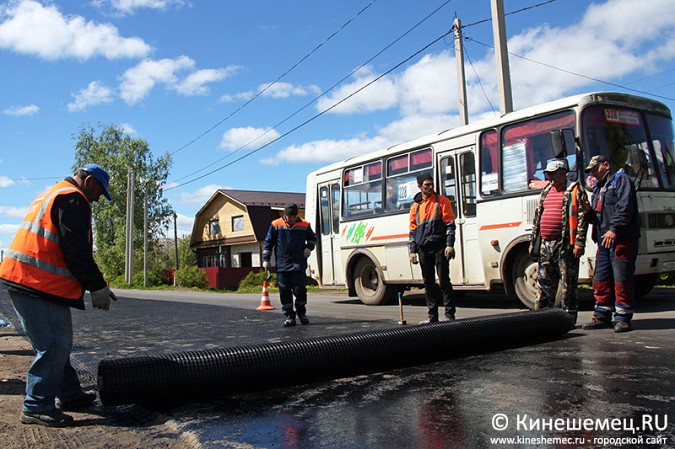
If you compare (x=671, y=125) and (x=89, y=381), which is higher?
(x=671, y=125)

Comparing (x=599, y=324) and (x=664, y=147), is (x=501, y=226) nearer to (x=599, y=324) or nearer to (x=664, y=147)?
(x=664, y=147)

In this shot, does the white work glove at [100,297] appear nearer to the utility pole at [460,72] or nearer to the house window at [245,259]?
the utility pole at [460,72]

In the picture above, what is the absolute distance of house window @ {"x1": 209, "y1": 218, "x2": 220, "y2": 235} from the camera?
146 feet

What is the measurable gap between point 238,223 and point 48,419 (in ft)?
129

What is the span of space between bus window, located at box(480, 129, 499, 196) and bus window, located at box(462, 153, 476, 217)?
9.3 inches

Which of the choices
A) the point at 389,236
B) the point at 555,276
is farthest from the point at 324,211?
the point at 555,276

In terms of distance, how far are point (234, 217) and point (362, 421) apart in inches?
1581

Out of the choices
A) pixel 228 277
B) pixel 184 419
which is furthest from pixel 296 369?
pixel 228 277

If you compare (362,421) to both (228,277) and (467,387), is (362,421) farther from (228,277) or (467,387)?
(228,277)

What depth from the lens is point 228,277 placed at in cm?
3638

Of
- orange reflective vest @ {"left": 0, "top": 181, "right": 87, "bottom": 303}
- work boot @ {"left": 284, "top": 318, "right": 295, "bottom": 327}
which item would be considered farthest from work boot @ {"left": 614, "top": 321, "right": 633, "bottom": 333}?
orange reflective vest @ {"left": 0, "top": 181, "right": 87, "bottom": 303}

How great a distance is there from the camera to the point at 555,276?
6.49 meters

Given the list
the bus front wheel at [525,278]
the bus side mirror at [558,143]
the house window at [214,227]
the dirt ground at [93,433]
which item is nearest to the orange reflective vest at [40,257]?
the dirt ground at [93,433]

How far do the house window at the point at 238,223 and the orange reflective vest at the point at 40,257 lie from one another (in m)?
38.4
